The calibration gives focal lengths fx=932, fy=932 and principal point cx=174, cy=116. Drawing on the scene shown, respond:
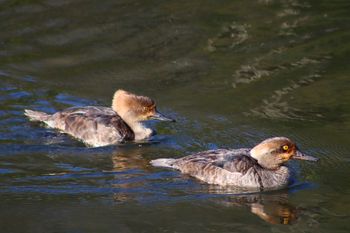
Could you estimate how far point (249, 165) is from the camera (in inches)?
491

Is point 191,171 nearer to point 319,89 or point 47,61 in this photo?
point 319,89

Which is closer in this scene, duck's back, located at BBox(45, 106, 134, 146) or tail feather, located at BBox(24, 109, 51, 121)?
duck's back, located at BBox(45, 106, 134, 146)

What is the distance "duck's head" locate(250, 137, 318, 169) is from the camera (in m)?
12.5

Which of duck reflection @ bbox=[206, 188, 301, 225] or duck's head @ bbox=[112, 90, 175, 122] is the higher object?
duck's head @ bbox=[112, 90, 175, 122]

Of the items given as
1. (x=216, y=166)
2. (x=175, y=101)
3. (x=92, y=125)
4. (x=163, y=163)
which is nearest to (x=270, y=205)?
(x=216, y=166)

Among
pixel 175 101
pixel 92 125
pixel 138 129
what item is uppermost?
pixel 175 101

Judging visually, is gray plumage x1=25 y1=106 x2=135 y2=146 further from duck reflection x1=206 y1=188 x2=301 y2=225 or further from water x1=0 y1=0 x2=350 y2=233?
duck reflection x1=206 y1=188 x2=301 y2=225

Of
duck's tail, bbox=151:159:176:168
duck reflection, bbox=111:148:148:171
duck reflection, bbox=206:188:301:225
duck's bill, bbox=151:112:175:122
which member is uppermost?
duck's bill, bbox=151:112:175:122

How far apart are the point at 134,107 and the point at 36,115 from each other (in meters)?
1.57

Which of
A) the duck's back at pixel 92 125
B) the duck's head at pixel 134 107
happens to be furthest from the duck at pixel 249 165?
the duck's head at pixel 134 107

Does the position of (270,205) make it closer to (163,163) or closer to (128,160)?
(163,163)

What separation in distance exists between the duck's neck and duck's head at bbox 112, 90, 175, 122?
0.06ft

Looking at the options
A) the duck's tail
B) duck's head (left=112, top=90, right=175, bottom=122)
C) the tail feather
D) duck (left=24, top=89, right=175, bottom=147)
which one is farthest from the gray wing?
the tail feather

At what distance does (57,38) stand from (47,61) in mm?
1380
